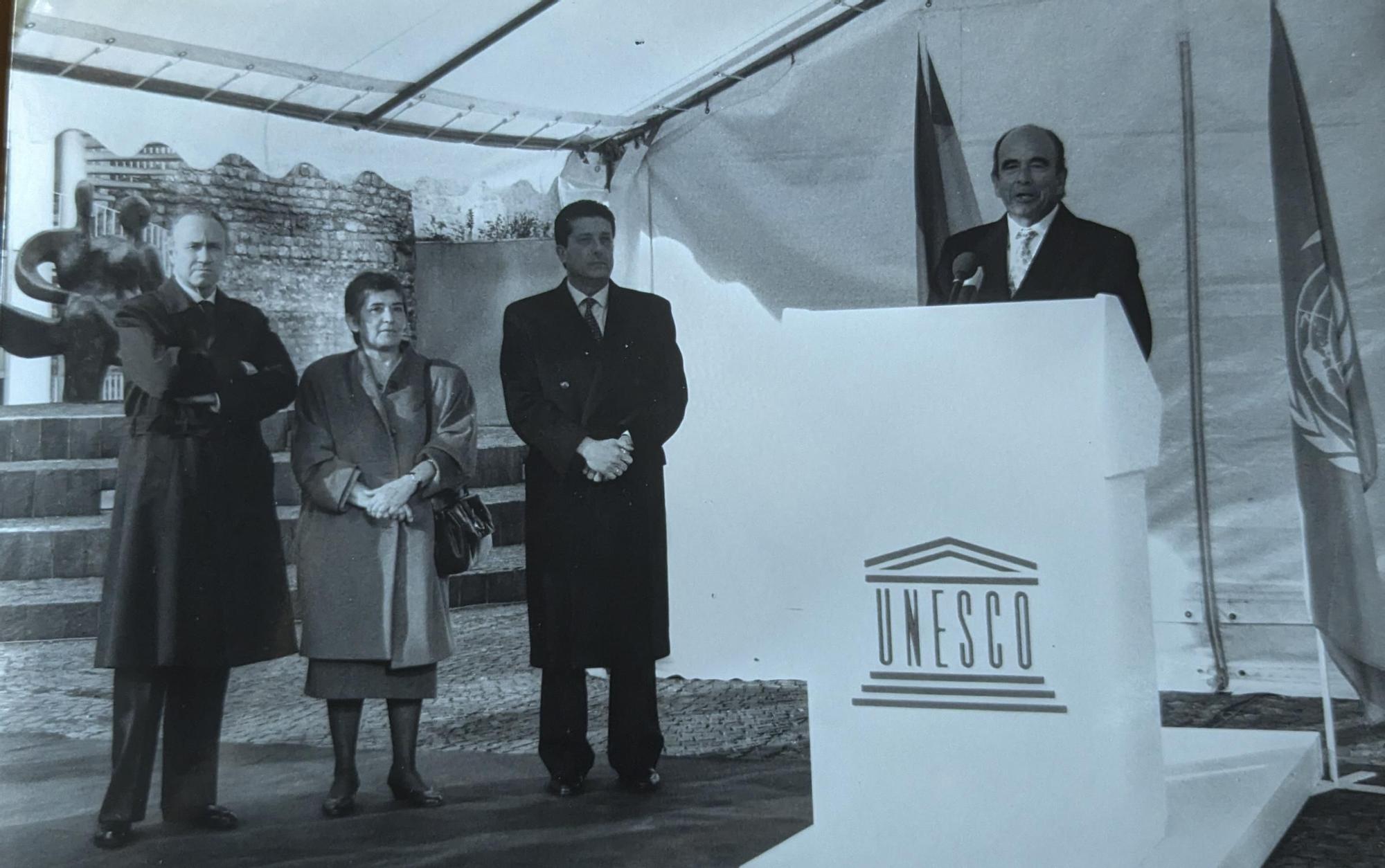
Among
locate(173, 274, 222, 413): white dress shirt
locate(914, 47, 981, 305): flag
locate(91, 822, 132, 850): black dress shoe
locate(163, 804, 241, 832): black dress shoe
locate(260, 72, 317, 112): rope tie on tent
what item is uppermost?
locate(260, 72, 317, 112): rope tie on tent

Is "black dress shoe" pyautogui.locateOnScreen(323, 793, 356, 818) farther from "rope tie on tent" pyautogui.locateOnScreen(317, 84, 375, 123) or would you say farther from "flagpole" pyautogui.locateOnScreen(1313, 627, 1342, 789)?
"flagpole" pyautogui.locateOnScreen(1313, 627, 1342, 789)

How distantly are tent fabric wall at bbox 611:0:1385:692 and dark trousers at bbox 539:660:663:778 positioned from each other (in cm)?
11

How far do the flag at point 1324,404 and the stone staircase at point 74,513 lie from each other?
1315 millimetres

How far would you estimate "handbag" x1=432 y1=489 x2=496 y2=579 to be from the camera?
83.5 inches

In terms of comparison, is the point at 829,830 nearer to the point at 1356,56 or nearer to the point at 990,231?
the point at 990,231

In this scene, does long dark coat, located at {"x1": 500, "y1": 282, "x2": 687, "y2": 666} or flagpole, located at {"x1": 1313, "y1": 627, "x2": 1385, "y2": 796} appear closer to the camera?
flagpole, located at {"x1": 1313, "y1": 627, "x2": 1385, "y2": 796}

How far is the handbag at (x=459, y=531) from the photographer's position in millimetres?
2121

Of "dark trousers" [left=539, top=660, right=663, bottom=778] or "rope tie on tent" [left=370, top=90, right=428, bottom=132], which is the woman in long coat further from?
"rope tie on tent" [left=370, top=90, right=428, bottom=132]

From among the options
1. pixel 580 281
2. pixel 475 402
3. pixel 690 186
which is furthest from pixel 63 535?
pixel 690 186

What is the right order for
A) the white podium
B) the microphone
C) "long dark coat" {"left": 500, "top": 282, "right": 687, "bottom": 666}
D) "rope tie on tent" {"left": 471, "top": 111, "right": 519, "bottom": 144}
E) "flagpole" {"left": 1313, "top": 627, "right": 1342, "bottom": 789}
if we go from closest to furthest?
the white podium, "flagpole" {"left": 1313, "top": 627, "right": 1342, "bottom": 789}, the microphone, "long dark coat" {"left": 500, "top": 282, "right": 687, "bottom": 666}, "rope tie on tent" {"left": 471, "top": 111, "right": 519, "bottom": 144}

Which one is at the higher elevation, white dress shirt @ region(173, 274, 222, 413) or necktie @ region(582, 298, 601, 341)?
white dress shirt @ region(173, 274, 222, 413)

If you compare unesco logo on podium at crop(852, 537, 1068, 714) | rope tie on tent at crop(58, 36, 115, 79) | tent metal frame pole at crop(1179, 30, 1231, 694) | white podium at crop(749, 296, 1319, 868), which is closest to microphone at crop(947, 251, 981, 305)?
white podium at crop(749, 296, 1319, 868)

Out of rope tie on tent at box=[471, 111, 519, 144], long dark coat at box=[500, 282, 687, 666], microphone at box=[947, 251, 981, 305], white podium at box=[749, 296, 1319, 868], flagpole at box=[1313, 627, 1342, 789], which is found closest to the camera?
white podium at box=[749, 296, 1319, 868]

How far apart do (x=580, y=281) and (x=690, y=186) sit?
0.26 meters
